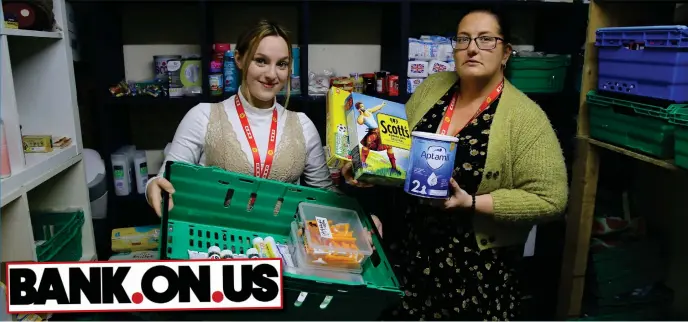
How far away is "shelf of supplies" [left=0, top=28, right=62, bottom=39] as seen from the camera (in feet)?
4.12

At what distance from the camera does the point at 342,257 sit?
47.0 inches

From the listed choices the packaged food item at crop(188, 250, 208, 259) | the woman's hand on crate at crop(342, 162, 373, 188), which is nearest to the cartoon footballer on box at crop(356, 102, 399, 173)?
the woman's hand on crate at crop(342, 162, 373, 188)

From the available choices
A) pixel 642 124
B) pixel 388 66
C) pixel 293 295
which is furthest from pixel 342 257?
pixel 388 66

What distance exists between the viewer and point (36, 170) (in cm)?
139

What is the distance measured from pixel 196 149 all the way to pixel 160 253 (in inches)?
18.6

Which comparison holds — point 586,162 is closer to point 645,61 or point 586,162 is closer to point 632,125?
point 632,125

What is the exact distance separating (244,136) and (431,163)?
2.20 ft

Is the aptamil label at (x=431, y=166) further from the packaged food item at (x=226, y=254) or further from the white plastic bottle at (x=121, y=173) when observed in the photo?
the white plastic bottle at (x=121, y=173)

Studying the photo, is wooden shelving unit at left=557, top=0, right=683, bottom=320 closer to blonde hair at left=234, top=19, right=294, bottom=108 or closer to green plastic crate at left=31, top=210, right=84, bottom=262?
blonde hair at left=234, top=19, right=294, bottom=108

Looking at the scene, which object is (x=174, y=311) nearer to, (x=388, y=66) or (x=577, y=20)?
(x=388, y=66)

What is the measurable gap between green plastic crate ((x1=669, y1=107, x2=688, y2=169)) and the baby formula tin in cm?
91

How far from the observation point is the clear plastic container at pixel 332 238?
3.92 ft

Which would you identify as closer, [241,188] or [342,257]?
[342,257]

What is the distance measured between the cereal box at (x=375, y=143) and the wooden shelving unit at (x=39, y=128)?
0.86m
